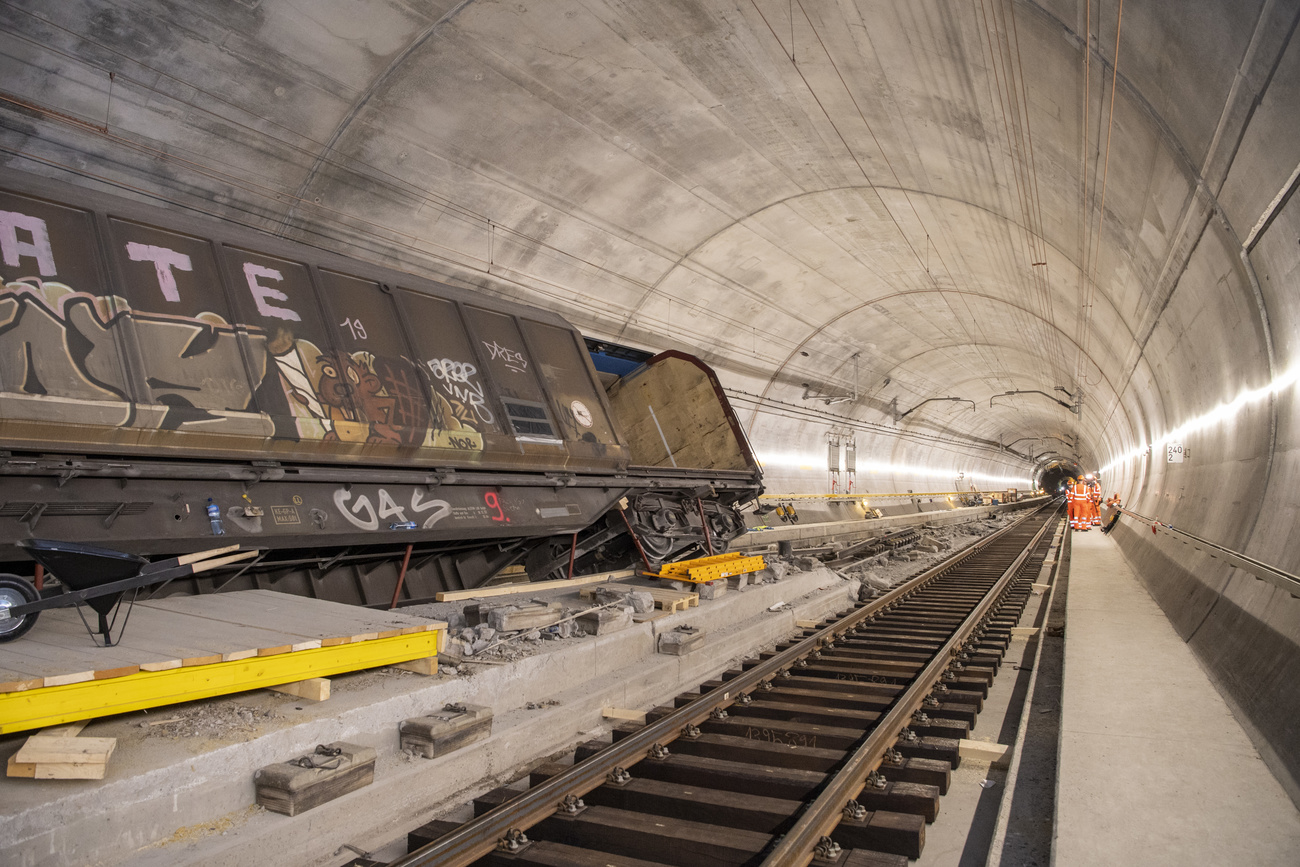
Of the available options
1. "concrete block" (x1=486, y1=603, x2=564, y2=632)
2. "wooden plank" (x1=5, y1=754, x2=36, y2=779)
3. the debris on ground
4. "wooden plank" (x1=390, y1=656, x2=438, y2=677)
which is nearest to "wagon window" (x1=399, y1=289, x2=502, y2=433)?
"concrete block" (x1=486, y1=603, x2=564, y2=632)

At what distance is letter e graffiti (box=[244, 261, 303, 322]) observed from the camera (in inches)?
250

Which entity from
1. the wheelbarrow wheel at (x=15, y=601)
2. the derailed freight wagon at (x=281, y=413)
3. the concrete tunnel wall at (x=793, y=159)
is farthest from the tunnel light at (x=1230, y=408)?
the wheelbarrow wheel at (x=15, y=601)

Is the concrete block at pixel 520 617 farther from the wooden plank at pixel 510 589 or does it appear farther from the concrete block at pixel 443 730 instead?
the concrete block at pixel 443 730

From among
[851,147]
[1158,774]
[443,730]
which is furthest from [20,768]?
[851,147]

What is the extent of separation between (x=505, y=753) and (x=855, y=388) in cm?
2411

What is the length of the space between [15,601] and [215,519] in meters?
1.39

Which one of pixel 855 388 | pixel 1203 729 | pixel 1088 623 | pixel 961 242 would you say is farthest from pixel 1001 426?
pixel 1203 729

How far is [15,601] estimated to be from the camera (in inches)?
157

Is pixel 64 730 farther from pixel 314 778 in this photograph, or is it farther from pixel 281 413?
pixel 281 413

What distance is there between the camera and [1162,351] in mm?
11375

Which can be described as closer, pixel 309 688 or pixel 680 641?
pixel 309 688

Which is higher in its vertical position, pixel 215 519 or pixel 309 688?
pixel 215 519

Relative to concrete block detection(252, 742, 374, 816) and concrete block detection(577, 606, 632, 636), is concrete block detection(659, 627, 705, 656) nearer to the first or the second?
concrete block detection(577, 606, 632, 636)

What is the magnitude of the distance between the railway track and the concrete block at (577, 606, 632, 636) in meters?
0.91
